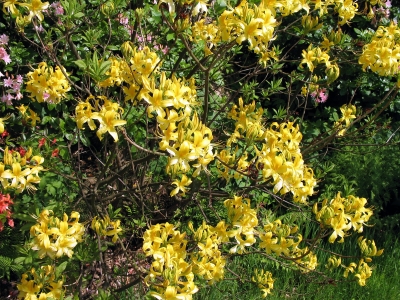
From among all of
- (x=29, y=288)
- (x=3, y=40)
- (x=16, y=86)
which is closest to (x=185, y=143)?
(x=29, y=288)

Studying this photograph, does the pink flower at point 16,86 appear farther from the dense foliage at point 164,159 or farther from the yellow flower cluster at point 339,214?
the yellow flower cluster at point 339,214

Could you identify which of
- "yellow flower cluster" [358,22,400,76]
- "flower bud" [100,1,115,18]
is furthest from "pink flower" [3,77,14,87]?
"yellow flower cluster" [358,22,400,76]

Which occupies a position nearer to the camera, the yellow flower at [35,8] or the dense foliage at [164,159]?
the dense foliage at [164,159]

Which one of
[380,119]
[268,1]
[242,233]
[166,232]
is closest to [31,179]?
[166,232]

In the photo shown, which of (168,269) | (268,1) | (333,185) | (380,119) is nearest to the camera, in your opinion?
(168,269)

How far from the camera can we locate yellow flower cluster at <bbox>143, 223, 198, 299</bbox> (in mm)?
1521

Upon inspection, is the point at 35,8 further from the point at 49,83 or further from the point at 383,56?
the point at 383,56

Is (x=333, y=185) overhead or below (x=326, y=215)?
below

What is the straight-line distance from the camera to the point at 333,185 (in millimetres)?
3676

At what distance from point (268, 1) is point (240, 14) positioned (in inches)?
5.5

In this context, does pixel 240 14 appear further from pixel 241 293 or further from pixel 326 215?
pixel 241 293

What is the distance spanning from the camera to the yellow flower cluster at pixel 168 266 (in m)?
1.52

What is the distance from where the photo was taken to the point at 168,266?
1.57 metres

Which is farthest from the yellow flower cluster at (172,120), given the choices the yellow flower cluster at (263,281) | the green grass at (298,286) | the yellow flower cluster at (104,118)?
the green grass at (298,286)
